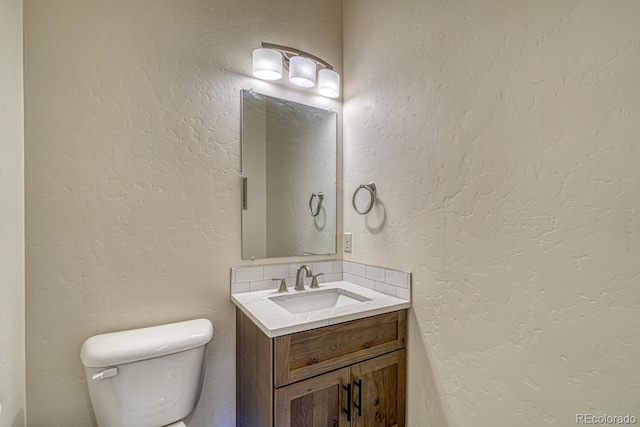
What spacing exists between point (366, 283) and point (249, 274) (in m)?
0.65

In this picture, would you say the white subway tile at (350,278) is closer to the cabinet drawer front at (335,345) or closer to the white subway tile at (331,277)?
the white subway tile at (331,277)

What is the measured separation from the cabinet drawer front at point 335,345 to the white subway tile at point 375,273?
0.22m

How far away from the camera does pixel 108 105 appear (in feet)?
4.11

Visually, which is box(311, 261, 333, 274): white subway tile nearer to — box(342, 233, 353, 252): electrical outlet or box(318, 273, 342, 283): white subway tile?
box(318, 273, 342, 283): white subway tile

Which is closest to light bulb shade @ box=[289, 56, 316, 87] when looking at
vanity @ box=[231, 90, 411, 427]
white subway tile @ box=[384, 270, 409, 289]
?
vanity @ box=[231, 90, 411, 427]

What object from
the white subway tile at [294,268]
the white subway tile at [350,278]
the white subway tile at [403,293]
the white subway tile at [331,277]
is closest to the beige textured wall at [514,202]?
the white subway tile at [403,293]

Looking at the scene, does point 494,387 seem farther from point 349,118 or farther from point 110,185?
point 110,185

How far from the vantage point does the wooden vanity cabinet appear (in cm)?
110

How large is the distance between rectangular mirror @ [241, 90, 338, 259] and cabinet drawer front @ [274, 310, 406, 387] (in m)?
0.59

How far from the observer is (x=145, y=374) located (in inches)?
44.3

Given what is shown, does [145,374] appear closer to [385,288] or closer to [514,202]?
[385,288]

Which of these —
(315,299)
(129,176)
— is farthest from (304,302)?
(129,176)

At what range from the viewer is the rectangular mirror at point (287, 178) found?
1581 mm

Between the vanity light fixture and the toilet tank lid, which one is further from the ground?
the vanity light fixture
